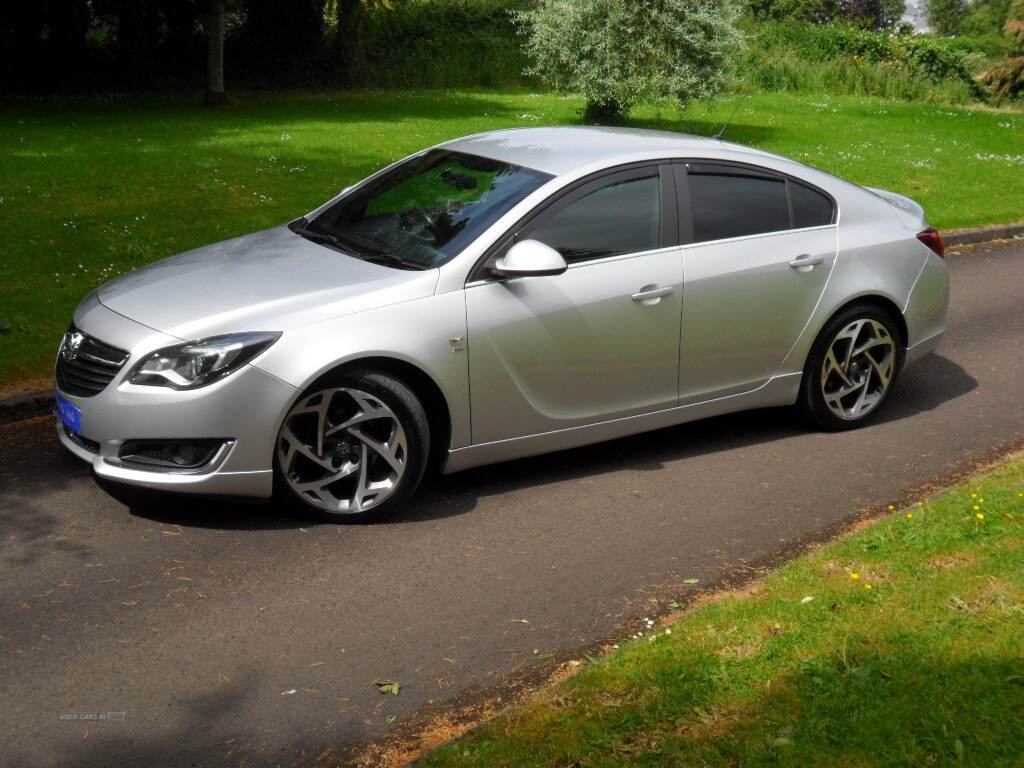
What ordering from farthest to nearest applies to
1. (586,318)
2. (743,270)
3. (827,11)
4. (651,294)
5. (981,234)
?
(827,11)
(981,234)
(743,270)
(651,294)
(586,318)

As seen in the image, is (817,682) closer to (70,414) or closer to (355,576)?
(355,576)

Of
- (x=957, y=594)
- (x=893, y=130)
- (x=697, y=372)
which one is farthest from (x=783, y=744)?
(x=893, y=130)

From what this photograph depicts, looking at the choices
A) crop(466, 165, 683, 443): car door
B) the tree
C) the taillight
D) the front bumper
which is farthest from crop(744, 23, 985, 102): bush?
the front bumper

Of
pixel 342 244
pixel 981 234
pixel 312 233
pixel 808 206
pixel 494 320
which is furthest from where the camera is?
pixel 981 234

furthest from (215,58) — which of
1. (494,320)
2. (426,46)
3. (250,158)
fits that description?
(494,320)

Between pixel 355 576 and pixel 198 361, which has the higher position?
pixel 198 361

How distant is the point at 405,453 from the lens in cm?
575

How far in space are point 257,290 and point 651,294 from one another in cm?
203

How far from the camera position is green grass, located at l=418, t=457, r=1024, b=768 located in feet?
12.1

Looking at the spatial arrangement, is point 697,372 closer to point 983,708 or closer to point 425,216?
point 425,216

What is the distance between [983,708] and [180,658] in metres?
2.81

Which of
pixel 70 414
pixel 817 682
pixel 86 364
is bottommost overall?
pixel 817 682

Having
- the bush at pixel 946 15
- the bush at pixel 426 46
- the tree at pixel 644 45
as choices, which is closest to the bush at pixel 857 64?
the bush at pixel 426 46

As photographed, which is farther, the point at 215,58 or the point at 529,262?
the point at 215,58
